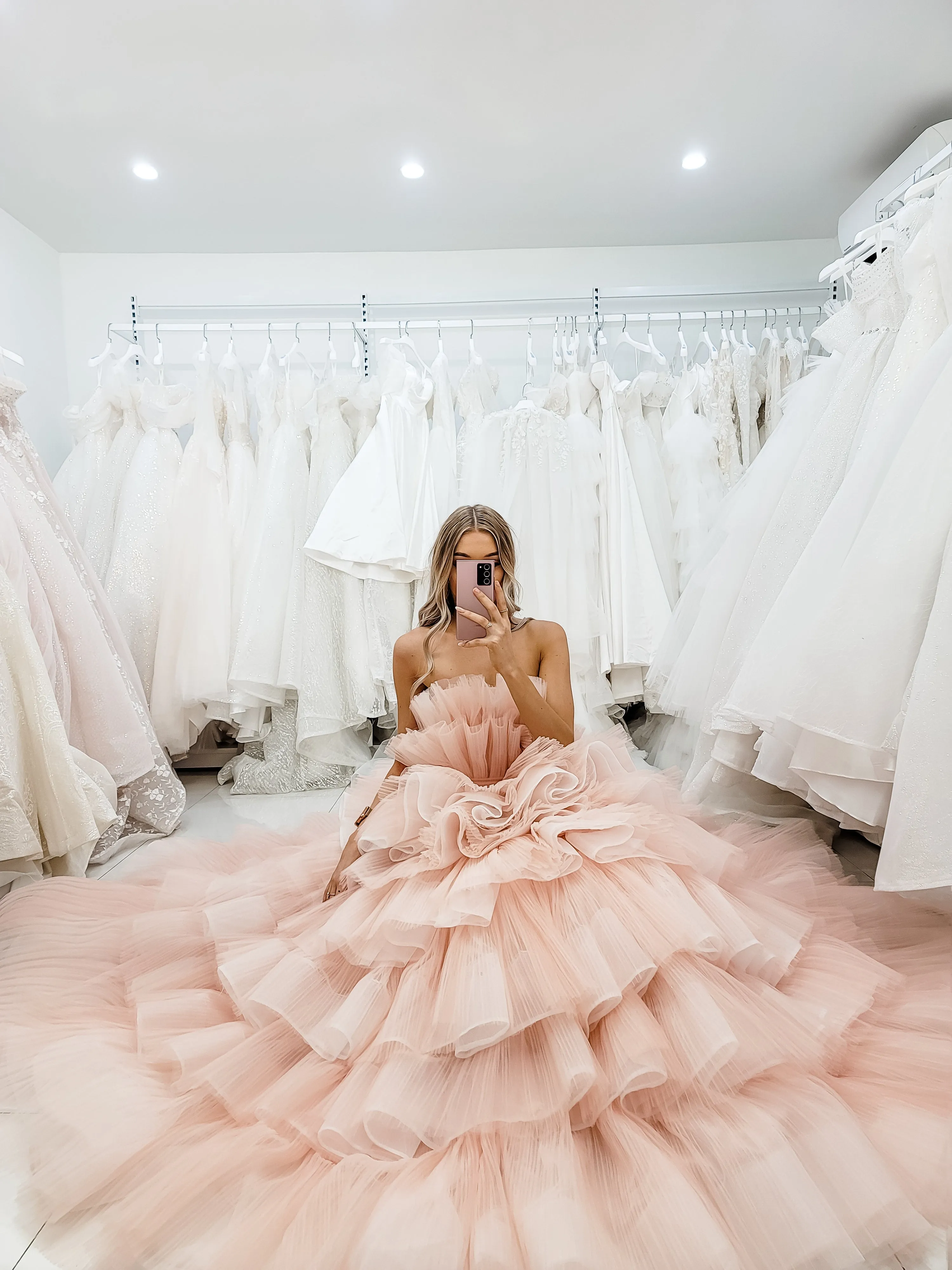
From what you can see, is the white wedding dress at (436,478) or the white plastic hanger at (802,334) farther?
the white plastic hanger at (802,334)

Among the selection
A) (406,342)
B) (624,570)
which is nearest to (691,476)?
(624,570)

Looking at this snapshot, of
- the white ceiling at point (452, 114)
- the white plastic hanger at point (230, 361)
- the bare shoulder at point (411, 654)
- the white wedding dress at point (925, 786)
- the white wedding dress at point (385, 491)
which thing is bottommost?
the white wedding dress at point (925, 786)

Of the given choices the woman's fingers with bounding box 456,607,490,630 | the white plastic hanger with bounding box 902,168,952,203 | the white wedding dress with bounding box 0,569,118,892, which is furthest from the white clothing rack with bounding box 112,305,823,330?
the woman's fingers with bounding box 456,607,490,630

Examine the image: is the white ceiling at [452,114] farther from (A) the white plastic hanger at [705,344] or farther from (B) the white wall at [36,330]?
(A) the white plastic hanger at [705,344]

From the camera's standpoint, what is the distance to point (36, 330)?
3.67 meters

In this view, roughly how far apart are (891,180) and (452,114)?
1.79 metres

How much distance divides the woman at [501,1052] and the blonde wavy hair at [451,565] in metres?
0.21

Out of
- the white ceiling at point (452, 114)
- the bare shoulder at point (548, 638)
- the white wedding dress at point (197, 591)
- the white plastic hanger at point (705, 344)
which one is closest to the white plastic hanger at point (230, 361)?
the white wedding dress at point (197, 591)

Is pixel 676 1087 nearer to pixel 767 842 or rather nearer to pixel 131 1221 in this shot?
pixel 131 1221

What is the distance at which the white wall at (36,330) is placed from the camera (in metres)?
3.46

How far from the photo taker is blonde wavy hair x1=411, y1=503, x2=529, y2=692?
1.88 metres

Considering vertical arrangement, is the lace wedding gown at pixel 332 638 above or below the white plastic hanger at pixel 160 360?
below

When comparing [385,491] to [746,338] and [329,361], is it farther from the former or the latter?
[746,338]

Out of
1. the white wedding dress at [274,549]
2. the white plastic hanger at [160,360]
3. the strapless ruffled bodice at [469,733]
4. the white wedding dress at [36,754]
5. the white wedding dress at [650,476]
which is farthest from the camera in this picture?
the white plastic hanger at [160,360]
